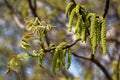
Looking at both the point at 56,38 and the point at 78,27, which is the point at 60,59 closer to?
the point at 78,27

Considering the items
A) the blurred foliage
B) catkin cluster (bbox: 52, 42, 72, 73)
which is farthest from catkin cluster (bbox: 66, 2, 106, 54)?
the blurred foliage

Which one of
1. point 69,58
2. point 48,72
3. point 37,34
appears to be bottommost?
point 48,72

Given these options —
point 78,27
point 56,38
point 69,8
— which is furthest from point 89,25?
point 56,38

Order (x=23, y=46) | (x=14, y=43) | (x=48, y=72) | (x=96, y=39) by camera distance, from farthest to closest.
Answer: (x=14, y=43) → (x=48, y=72) → (x=23, y=46) → (x=96, y=39)

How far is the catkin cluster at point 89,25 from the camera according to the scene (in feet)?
8.84

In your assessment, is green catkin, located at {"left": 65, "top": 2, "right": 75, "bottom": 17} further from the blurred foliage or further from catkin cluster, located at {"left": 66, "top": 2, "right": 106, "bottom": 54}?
the blurred foliage

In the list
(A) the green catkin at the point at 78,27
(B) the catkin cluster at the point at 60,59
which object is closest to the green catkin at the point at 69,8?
(A) the green catkin at the point at 78,27

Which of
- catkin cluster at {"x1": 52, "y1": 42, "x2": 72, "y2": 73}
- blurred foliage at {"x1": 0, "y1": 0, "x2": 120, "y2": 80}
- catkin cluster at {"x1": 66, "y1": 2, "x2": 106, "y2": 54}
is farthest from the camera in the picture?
blurred foliage at {"x1": 0, "y1": 0, "x2": 120, "y2": 80}

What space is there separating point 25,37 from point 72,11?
19.0 inches

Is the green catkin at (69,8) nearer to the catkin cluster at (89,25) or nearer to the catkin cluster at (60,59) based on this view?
the catkin cluster at (89,25)

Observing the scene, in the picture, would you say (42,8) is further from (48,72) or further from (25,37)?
(25,37)

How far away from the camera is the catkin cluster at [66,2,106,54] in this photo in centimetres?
270

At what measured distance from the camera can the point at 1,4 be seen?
29.1 ft

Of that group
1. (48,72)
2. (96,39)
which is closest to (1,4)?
(48,72)
